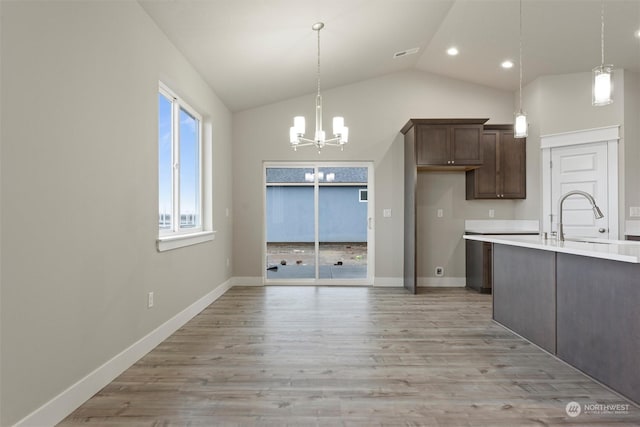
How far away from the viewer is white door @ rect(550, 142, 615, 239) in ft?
14.6

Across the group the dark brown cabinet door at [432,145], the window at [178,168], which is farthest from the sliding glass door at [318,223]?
the window at [178,168]

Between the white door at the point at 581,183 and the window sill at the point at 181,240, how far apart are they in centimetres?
467

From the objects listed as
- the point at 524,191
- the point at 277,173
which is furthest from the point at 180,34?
the point at 524,191

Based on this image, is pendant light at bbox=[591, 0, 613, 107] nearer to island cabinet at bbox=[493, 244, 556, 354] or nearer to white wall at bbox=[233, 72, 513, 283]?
island cabinet at bbox=[493, 244, 556, 354]

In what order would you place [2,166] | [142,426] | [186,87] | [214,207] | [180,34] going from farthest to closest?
[214,207], [186,87], [180,34], [142,426], [2,166]

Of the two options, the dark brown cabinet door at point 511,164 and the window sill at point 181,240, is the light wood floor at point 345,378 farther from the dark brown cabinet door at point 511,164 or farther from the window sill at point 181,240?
the dark brown cabinet door at point 511,164

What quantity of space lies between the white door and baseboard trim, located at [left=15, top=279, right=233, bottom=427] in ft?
16.5

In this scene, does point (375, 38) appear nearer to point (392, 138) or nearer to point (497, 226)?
point (392, 138)

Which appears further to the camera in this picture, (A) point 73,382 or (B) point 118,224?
(B) point 118,224

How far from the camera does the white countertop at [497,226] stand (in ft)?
16.8

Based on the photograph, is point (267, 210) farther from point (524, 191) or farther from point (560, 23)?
point (560, 23)

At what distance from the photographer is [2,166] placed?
1.51 metres

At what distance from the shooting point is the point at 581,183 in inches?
180

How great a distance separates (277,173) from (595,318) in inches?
171
